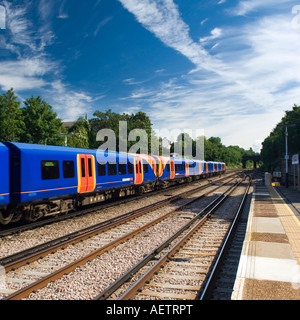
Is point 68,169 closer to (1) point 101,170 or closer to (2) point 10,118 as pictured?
(1) point 101,170

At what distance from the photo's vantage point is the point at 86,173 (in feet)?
45.1

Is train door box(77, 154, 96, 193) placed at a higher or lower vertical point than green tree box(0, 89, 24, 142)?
lower

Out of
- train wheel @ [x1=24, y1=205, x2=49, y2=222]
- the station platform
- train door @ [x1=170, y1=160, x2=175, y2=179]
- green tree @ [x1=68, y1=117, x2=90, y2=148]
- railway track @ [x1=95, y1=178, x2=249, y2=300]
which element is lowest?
railway track @ [x1=95, y1=178, x2=249, y2=300]

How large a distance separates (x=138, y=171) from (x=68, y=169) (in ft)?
26.1

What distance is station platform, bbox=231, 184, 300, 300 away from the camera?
5.36 m

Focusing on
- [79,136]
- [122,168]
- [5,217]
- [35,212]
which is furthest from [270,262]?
[79,136]

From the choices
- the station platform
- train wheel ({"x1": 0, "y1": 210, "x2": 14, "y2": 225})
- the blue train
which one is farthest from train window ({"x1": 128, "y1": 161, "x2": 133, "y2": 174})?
train wheel ({"x1": 0, "y1": 210, "x2": 14, "y2": 225})

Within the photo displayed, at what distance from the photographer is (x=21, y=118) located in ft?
116

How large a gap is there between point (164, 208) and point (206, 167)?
101ft

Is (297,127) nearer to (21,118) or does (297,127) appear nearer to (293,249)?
(293,249)

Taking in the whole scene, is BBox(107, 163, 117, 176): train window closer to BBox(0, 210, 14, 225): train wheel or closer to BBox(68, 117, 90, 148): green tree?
BBox(0, 210, 14, 225): train wheel

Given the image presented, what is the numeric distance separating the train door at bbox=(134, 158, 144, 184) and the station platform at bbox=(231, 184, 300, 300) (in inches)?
355

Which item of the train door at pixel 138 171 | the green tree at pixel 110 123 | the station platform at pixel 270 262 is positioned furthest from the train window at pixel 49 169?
the green tree at pixel 110 123
